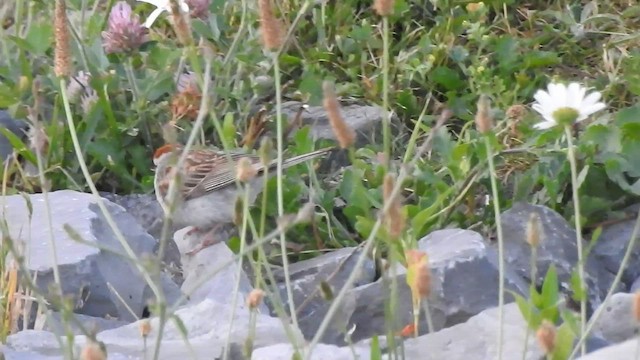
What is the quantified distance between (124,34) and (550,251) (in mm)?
1564

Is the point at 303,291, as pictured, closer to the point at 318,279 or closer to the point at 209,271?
the point at 318,279

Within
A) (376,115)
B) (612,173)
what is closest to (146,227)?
(376,115)

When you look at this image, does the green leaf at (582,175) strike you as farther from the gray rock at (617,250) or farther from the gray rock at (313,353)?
the gray rock at (313,353)

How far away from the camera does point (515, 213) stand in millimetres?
3080

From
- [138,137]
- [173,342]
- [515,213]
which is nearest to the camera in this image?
[173,342]

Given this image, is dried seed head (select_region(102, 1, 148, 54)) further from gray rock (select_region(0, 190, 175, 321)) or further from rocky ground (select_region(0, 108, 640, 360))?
gray rock (select_region(0, 190, 175, 321))

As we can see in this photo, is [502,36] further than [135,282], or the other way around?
[502,36]

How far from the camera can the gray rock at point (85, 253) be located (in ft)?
8.97

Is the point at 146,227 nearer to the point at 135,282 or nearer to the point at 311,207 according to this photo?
the point at 135,282

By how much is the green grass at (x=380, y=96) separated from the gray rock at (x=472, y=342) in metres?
0.37

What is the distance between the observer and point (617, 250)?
3.08 metres

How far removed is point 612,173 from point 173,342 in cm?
145

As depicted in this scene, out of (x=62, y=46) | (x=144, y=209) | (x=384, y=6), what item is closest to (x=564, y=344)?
(x=384, y=6)

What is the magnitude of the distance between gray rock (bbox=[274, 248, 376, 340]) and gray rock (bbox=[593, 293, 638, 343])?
58 cm
